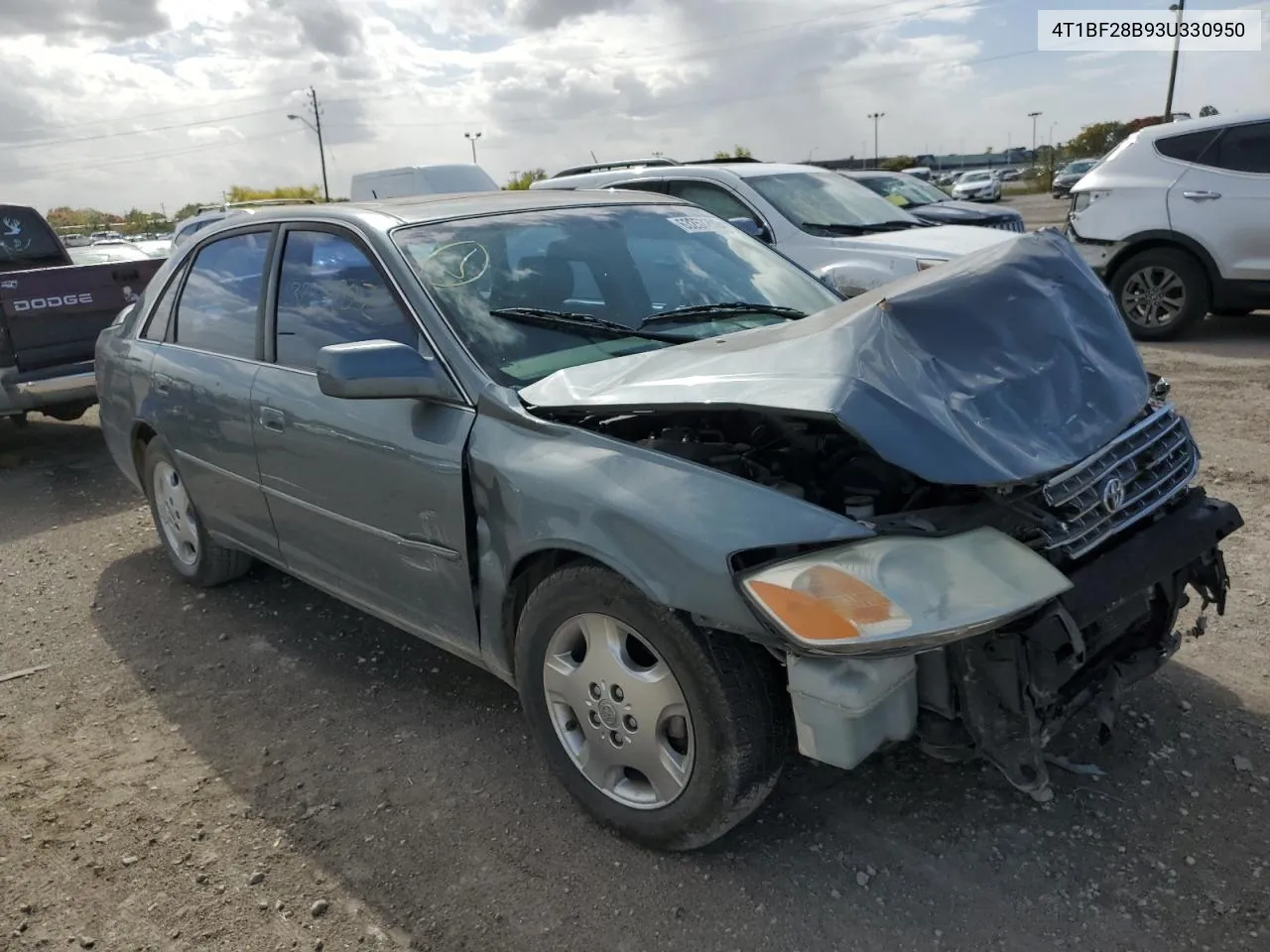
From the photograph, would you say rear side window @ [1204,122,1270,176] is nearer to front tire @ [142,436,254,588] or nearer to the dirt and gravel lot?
the dirt and gravel lot

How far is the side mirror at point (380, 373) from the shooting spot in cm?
281

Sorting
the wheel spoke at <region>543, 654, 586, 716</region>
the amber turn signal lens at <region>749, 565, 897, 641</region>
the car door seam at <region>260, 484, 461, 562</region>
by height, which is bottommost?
the wheel spoke at <region>543, 654, 586, 716</region>

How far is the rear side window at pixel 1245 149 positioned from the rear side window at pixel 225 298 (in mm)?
8167

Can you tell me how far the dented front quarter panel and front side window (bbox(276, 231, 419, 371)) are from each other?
0.62 metres

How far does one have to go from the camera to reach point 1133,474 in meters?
2.62

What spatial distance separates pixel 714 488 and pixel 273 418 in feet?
6.53

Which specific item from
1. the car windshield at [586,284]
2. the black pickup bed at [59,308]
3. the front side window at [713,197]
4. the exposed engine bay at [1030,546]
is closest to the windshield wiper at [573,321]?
the car windshield at [586,284]

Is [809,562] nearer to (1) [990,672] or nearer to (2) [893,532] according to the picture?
(2) [893,532]

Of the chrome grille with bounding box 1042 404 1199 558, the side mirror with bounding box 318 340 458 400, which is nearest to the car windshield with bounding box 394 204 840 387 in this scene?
the side mirror with bounding box 318 340 458 400

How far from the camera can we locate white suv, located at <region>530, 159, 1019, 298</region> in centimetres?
788

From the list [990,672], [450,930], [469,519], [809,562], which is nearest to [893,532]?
[809,562]

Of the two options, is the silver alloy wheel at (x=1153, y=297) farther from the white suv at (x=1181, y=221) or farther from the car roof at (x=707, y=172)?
the car roof at (x=707, y=172)

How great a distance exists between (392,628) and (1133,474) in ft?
9.55

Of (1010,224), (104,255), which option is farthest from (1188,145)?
(104,255)
